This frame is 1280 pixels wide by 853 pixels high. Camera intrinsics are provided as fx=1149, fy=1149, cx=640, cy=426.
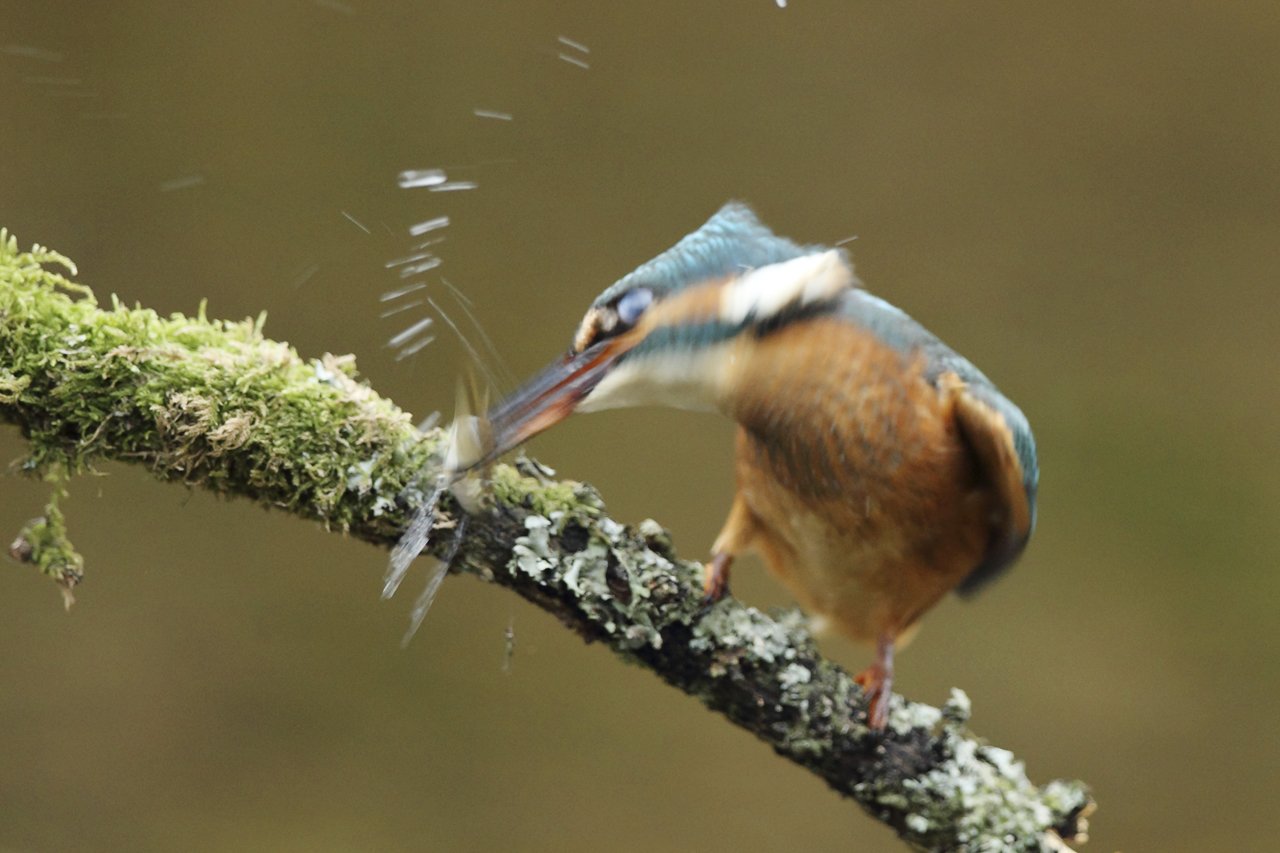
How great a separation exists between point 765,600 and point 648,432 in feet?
1.45

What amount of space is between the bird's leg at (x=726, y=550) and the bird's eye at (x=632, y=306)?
1.01 feet

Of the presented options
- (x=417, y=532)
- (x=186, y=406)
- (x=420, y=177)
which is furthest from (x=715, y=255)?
(x=420, y=177)

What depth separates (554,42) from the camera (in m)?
2.27

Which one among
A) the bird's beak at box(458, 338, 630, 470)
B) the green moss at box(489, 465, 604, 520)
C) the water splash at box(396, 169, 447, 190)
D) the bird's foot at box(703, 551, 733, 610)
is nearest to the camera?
the bird's beak at box(458, 338, 630, 470)

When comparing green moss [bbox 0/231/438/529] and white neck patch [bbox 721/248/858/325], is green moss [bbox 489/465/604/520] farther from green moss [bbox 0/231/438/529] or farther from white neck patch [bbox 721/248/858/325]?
white neck patch [bbox 721/248/858/325]

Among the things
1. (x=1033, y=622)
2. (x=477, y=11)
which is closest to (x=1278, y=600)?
(x=1033, y=622)

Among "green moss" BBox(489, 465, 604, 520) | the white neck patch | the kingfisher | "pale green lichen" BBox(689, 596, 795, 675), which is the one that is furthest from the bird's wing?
"green moss" BBox(489, 465, 604, 520)

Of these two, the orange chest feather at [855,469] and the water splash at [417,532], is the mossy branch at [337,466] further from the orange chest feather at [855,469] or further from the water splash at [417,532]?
the orange chest feather at [855,469]

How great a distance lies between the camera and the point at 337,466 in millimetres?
913

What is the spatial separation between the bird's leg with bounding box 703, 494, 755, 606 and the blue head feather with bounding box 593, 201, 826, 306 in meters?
0.31

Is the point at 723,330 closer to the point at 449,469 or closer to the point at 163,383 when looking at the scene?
the point at 449,469

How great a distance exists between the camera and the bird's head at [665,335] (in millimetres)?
854

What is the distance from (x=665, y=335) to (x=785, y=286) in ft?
0.55

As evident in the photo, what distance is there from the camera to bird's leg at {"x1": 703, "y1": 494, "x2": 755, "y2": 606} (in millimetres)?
1074
